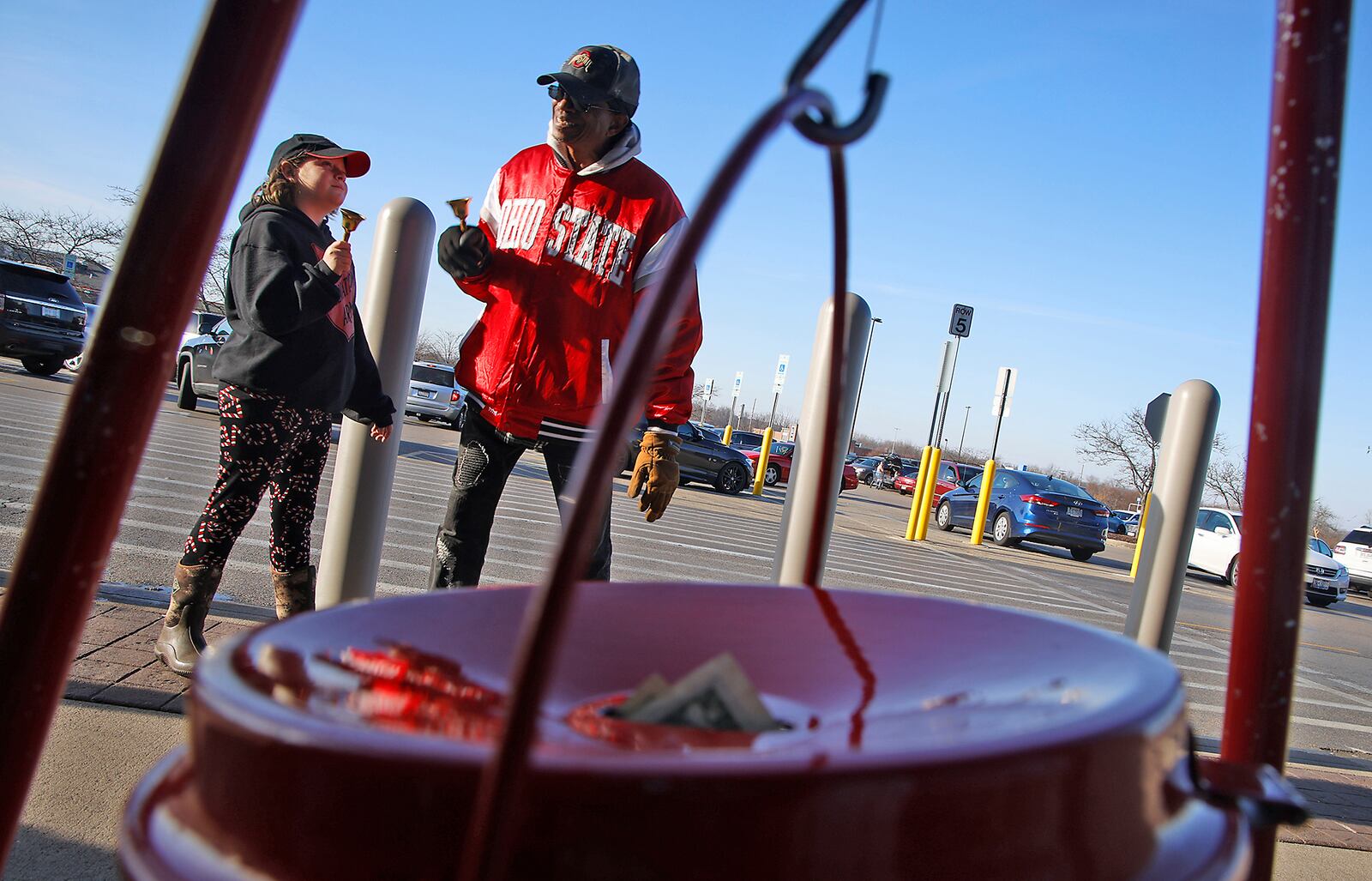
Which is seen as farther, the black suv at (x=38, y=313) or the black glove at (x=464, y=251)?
the black suv at (x=38, y=313)

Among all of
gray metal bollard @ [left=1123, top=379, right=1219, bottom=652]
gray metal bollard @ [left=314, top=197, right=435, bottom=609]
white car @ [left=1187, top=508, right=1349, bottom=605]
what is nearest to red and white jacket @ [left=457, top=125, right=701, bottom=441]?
gray metal bollard @ [left=314, top=197, right=435, bottom=609]

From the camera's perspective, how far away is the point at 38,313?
15.8 metres

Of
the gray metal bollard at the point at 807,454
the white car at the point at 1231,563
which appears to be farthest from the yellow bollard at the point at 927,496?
the gray metal bollard at the point at 807,454

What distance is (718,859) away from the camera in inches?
19.6

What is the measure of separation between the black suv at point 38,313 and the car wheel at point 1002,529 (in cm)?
1532

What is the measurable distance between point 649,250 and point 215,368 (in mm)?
1273

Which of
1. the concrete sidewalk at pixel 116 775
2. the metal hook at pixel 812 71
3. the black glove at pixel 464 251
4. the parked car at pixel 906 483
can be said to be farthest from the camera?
the parked car at pixel 906 483

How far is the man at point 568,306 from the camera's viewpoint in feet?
8.70

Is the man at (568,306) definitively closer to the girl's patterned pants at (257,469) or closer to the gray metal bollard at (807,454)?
the gray metal bollard at (807,454)

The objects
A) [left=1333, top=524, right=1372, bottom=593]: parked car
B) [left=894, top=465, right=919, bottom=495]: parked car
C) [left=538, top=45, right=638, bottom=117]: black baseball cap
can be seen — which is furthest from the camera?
[left=894, top=465, right=919, bottom=495]: parked car

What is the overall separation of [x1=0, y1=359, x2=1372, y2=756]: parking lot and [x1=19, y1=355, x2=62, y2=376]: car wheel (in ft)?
2.88

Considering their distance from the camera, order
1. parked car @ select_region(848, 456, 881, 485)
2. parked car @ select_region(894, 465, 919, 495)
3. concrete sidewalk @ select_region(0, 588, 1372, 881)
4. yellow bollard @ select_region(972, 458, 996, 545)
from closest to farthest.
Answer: concrete sidewalk @ select_region(0, 588, 1372, 881) → yellow bollard @ select_region(972, 458, 996, 545) → parked car @ select_region(894, 465, 919, 495) → parked car @ select_region(848, 456, 881, 485)

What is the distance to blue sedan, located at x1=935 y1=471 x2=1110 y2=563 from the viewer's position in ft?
50.9

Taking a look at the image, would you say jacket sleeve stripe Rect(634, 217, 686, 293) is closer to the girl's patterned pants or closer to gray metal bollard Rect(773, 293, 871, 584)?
gray metal bollard Rect(773, 293, 871, 584)
